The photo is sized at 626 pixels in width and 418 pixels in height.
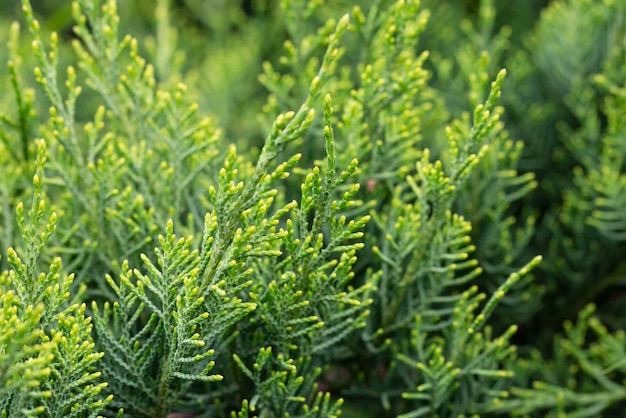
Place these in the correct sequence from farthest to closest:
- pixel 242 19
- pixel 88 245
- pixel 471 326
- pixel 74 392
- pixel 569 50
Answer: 1. pixel 242 19
2. pixel 569 50
3. pixel 88 245
4. pixel 471 326
5. pixel 74 392

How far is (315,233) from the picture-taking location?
1.45 metres

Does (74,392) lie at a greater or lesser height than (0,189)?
lesser

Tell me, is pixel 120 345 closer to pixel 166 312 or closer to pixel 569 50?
pixel 166 312

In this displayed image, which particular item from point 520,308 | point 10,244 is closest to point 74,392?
point 10,244

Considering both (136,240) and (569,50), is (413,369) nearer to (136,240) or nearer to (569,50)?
(136,240)

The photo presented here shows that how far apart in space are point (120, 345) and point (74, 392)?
19 centimetres

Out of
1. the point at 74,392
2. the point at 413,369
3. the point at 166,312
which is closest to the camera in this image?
the point at 166,312

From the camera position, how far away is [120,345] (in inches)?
58.9

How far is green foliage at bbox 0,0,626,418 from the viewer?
1408 mm

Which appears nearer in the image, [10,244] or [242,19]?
[10,244]

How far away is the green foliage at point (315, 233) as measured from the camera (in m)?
1.41

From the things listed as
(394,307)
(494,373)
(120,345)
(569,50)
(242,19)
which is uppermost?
(242,19)

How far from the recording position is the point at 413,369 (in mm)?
1982

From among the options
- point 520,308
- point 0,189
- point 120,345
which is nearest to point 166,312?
point 120,345
